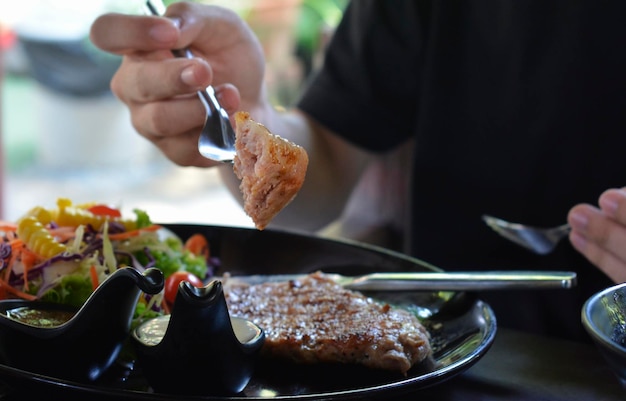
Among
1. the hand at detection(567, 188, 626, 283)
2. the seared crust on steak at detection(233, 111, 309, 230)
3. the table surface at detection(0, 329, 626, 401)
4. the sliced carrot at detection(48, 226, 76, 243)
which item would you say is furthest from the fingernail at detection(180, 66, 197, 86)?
the hand at detection(567, 188, 626, 283)

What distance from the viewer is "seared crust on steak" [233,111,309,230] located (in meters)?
0.99

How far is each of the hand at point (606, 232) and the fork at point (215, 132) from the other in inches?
23.2

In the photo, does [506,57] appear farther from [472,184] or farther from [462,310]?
[462,310]

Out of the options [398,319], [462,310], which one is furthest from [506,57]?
[398,319]

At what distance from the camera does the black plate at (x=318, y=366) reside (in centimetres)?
85

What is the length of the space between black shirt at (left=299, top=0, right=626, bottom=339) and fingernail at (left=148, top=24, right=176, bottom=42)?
28.8 inches

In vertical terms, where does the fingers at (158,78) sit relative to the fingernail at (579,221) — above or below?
above

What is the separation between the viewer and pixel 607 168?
5.32 ft

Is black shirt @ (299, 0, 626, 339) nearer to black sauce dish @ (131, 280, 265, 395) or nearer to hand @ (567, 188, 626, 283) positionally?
hand @ (567, 188, 626, 283)

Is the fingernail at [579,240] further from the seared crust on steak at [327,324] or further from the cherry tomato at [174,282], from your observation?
Result: the cherry tomato at [174,282]

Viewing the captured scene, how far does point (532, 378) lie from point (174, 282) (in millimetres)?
634

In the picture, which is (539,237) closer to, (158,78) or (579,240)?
(579,240)

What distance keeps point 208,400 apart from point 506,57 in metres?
1.23

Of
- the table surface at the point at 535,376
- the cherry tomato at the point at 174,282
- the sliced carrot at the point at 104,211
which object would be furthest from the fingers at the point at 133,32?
the table surface at the point at 535,376
